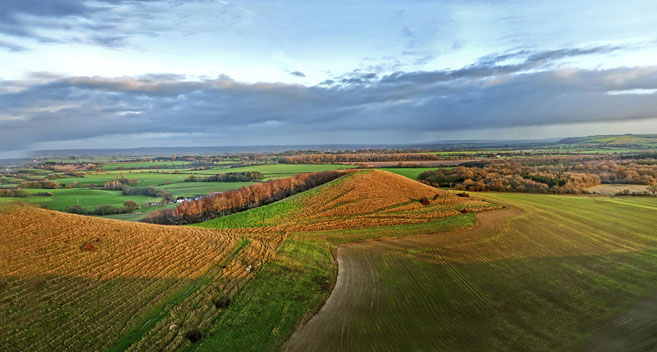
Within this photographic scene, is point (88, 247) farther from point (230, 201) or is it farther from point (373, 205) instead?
point (230, 201)

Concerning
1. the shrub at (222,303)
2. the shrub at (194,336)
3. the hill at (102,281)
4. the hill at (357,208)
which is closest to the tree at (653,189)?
the hill at (357,208)

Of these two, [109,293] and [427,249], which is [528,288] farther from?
[109,293]

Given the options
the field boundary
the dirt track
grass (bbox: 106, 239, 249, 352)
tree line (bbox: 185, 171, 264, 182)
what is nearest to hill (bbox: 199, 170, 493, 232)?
the field boundary

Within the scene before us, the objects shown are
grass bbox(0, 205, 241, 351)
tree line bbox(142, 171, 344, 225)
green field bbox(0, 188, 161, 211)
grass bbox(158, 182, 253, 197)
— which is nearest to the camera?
grass bbox(0, 205, 241, 351)

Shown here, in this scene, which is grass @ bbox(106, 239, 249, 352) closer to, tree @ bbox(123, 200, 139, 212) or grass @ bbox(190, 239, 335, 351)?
grass @ bbox(190, 239, 335, 351)

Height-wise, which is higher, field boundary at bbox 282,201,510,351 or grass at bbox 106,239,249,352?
grass at bbox 106,239,249,352
